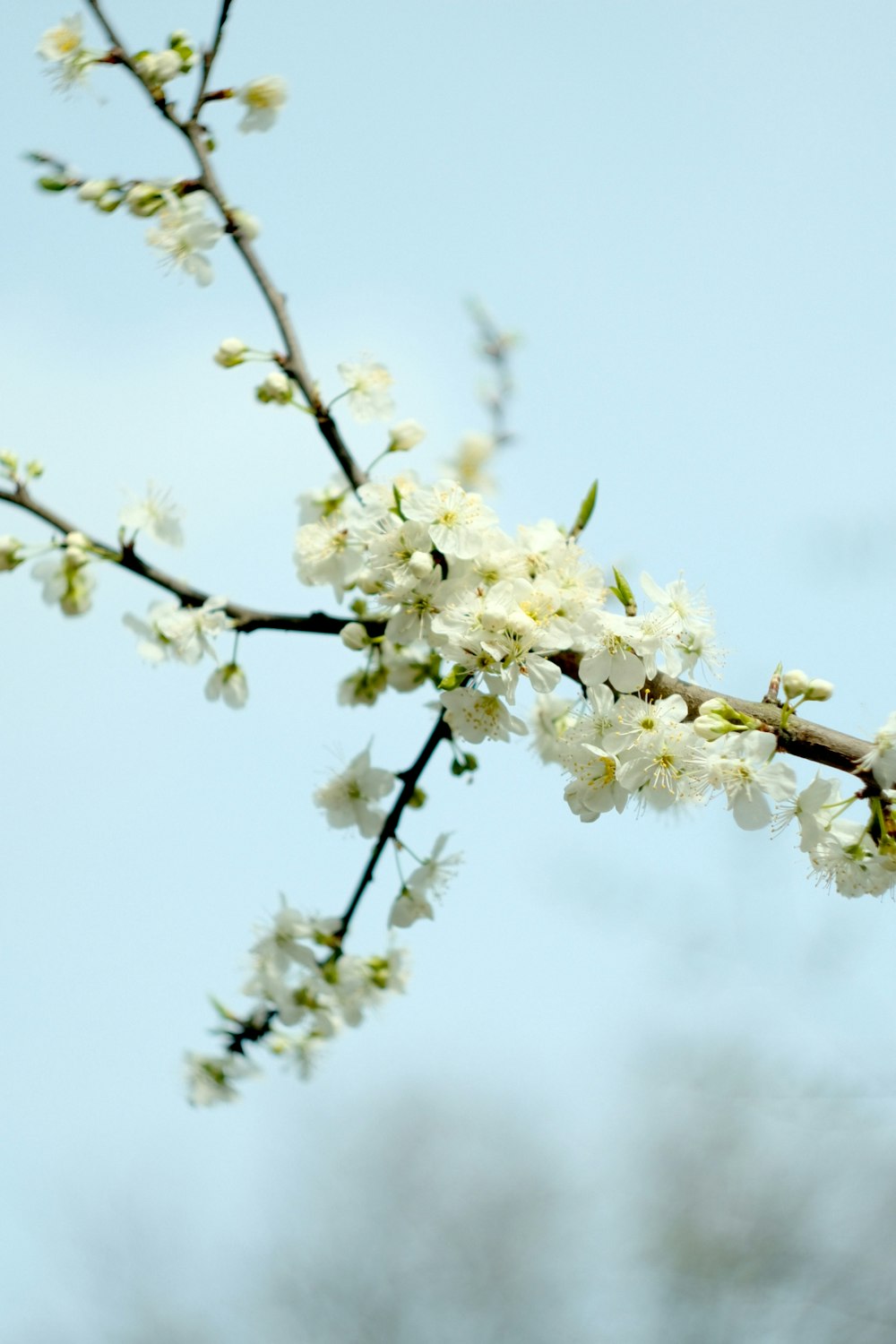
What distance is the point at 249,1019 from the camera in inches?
97.0

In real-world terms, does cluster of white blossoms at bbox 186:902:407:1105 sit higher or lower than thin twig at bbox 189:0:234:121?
lower

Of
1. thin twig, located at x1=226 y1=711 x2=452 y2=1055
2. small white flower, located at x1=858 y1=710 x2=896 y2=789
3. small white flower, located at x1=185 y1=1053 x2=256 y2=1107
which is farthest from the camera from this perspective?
small white flower, located at x1=185 y1=1053 x2=256 y2=1107

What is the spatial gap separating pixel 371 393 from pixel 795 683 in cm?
108

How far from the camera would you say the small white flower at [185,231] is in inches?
77.2

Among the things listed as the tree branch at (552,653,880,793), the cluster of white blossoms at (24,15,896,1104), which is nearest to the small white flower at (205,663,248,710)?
the cluster of white blossoms at (24,15,896,1104)

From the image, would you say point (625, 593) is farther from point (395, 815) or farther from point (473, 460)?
point (473, 460)

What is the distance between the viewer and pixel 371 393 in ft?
6.84

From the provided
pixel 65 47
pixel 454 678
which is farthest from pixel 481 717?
pixel 65 47

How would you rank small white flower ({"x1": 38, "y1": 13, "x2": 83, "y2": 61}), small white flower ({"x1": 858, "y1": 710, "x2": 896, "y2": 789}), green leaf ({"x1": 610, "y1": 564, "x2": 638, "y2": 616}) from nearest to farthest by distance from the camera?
small white flower ({"x1": 858, "y1": 710, "x2": 896, "y2": 789}), green leaf ({"x1": 610, "y1": 564, "x2": 638, "y2": 616}), small white flower ({"x1": 38, "y1": 13, "x2": 83, "y2": 61})

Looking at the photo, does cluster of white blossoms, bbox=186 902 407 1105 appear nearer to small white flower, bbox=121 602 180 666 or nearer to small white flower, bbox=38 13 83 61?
small white flower, bbox=121 602 180 666

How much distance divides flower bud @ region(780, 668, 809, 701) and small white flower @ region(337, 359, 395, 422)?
3.42ft

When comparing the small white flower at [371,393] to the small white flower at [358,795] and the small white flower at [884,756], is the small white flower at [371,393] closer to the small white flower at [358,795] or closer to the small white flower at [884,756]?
the small white flower at [358,795]

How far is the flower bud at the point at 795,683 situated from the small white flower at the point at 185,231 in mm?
1258

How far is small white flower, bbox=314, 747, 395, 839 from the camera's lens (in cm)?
199
